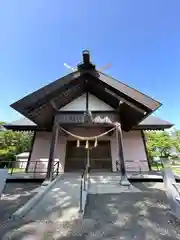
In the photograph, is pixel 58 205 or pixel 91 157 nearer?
pixel 58 205

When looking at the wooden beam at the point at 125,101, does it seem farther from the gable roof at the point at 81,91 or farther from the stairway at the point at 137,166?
the stairway at the point at 137,166

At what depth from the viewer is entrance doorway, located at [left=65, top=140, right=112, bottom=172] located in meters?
7.85

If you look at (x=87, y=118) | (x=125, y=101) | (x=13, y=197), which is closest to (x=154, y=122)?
(x=125, y=101)

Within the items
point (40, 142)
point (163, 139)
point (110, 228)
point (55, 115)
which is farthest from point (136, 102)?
point (163, 139)

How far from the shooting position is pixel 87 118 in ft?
19.7

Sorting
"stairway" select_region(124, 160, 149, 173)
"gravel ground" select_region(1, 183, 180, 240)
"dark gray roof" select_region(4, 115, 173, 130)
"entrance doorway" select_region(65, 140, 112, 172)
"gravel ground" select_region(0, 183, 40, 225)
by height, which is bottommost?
"gravel ground" select_region(1, 183, 180, 240)

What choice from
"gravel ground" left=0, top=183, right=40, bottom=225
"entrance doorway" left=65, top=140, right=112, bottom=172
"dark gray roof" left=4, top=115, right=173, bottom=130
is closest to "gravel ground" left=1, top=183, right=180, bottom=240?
"gravel ground" left=0, top=183, right=40, bottom=225

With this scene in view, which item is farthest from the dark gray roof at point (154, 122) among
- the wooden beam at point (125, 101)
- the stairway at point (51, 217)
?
the stairway at point (51, 217)

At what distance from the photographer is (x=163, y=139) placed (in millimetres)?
19344

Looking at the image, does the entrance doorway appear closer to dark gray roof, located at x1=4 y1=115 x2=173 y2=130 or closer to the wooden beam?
dark gray roof, located at x1=4 y1=115 x2=173 y2=130

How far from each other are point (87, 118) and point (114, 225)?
4.07 metres

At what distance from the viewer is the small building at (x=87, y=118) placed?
5555 millimetres

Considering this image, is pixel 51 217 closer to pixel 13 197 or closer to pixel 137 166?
pixel 13 197

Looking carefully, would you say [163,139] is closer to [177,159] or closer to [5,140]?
[177,159]
